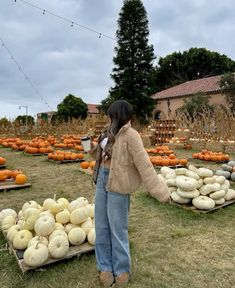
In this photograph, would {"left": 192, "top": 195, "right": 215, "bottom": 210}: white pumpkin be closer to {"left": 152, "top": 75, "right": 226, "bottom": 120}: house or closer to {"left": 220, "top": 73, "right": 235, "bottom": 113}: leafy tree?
{"left": 220, "top": 73, "right": 235, "bottom": 113}: leafy tree

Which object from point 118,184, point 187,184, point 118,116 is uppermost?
point 118,116

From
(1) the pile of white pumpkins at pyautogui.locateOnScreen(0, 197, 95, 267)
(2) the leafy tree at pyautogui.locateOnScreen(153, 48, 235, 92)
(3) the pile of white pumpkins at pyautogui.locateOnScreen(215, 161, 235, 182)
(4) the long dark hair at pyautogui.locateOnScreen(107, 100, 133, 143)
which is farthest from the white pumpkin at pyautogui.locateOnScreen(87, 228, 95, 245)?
(2) the leafy tree at pyautogui.locateOnScreen(153, 48, 235, 92)

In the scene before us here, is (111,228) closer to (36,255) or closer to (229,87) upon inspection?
(36,255)

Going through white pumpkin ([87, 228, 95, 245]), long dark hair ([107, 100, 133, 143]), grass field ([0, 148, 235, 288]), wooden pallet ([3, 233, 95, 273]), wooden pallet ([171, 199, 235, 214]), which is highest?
long dark hair ([107, 100, 133, 143])

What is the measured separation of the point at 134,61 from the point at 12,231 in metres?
30.1

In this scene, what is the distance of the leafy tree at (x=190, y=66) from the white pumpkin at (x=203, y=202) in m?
40.4

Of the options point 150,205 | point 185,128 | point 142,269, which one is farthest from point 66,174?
point 185,128

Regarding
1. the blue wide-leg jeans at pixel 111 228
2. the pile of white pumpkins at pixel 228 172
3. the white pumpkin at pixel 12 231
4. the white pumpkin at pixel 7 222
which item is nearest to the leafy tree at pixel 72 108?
the pile of white pumpkins at pixel 228 172

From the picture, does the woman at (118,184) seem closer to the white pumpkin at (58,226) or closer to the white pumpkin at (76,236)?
the white pumpkin at (76,236)

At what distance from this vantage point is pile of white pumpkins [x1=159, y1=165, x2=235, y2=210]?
4148mm

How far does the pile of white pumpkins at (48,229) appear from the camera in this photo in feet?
8.55

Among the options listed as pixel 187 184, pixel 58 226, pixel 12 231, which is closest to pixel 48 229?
pixel 58 226

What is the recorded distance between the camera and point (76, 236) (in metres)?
2.85

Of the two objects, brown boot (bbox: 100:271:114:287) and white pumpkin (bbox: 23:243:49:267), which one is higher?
white pumpkin (bbox: 23:243:49:267)
